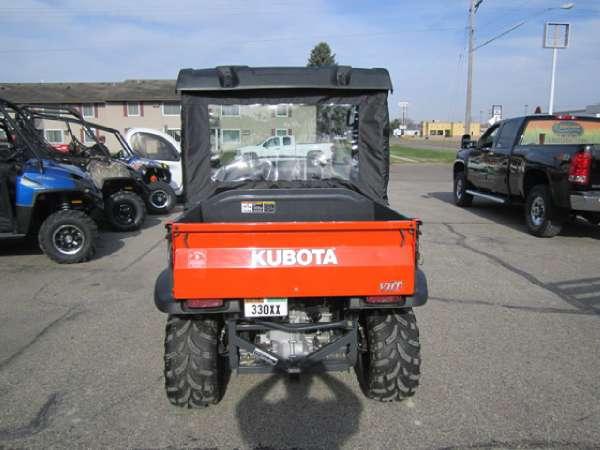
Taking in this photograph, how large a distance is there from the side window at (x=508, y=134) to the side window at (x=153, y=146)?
7.69 m

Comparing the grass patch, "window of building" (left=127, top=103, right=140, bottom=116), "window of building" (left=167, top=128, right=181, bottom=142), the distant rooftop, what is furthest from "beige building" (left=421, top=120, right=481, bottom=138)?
"window of building" (left=167, top=128, right=181, bottom=142)

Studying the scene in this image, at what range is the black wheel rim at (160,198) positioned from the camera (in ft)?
36.2

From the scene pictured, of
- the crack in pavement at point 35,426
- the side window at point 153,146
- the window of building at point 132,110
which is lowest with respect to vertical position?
the crack in pavement at point 35,426

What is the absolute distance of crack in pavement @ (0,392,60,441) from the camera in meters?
2.93

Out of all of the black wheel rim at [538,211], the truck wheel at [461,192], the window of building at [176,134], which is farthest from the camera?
the window of building at [176,134]

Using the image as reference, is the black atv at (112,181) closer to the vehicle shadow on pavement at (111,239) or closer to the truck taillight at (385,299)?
the vehicle shadow on pavement at (111,239)

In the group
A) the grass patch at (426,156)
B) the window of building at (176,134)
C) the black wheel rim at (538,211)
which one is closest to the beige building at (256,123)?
the black wheel rim at (538,211)

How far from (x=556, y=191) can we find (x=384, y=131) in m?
5.01

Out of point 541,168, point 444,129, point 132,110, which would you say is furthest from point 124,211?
→ point 444,129

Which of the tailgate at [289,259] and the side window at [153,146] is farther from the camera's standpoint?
the side window at [153,146]

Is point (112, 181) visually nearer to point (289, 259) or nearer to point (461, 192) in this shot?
point (289, 259)

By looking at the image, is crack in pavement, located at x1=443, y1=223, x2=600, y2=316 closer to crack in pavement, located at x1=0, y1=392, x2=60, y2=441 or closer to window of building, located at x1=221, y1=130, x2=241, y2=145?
window of building, located at x1=221, y1=130, x2=241, y2=145

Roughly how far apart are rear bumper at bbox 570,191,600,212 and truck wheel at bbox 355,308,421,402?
5.57 meters

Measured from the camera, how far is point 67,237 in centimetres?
681
